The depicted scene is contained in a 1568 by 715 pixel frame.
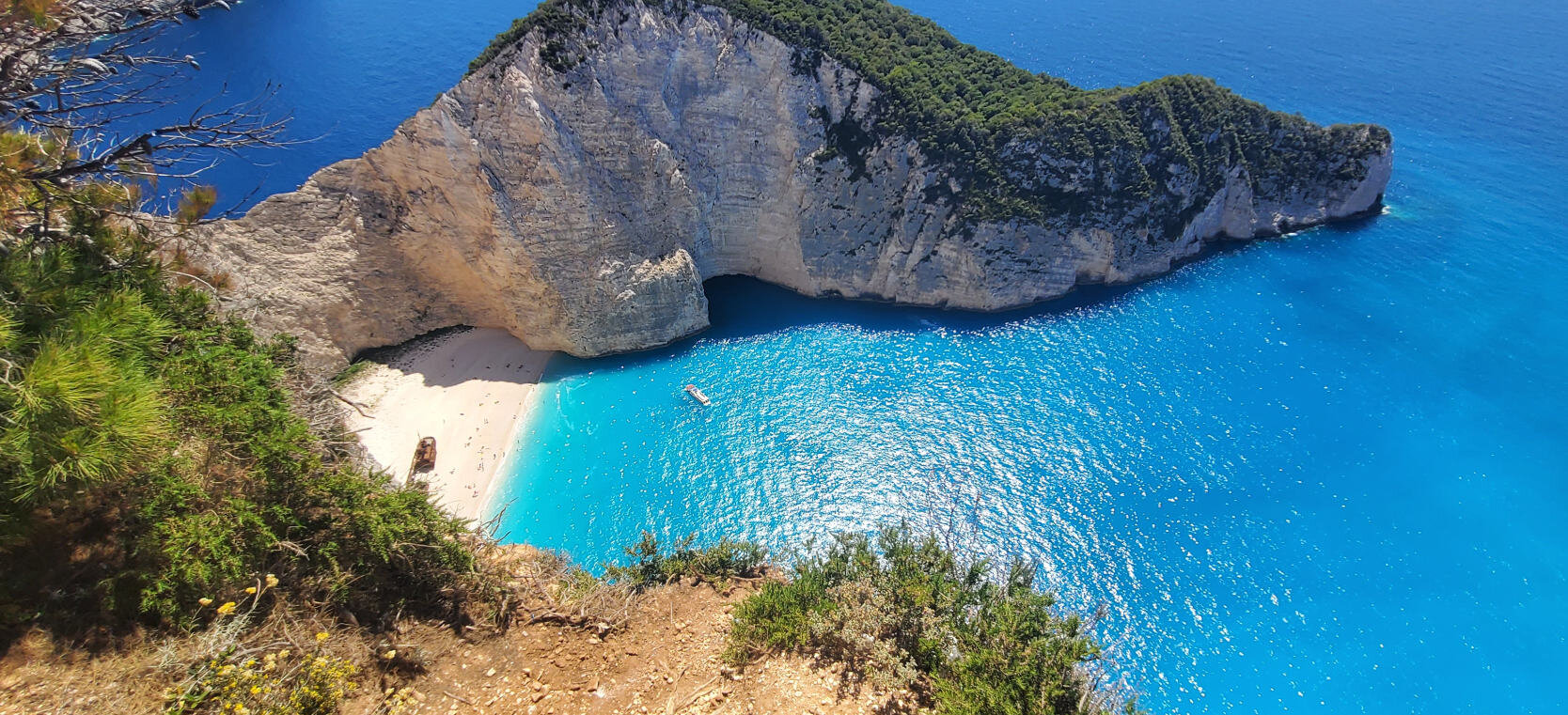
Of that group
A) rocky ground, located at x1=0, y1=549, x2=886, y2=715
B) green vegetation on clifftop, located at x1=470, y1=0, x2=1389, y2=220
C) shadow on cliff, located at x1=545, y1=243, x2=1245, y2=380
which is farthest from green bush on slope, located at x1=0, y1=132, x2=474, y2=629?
green vegetation on clifftop, located at x1=470, y1=0, x2=1389, y2=220

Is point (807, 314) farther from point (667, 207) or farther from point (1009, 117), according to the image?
point (1009, 117)

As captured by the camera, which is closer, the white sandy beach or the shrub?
the shrub

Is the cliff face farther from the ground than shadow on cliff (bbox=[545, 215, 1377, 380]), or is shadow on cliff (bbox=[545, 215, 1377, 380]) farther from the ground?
the cliff face

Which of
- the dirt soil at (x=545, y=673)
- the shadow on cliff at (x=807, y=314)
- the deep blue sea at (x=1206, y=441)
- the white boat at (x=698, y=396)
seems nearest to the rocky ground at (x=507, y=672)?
the dirt soil at (x=545, y=673)

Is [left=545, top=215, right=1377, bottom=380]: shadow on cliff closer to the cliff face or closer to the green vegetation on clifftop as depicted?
the cliff face

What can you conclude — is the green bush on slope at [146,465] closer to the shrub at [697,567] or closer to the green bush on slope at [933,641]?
the shrub at [697,567]

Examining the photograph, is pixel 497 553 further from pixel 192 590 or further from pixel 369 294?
pixel 369 294
